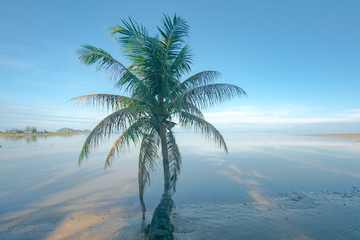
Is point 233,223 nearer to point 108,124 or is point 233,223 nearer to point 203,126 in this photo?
point 203,126

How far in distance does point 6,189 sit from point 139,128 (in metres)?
11.7

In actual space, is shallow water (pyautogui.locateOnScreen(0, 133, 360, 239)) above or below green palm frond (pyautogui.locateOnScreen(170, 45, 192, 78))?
below

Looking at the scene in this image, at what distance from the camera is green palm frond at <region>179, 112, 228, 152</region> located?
6992 millimetres

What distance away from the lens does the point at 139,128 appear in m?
6.42

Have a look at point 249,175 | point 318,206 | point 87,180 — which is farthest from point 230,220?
point 87,180

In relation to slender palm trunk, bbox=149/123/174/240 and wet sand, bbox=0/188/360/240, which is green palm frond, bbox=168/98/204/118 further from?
wet sand, bbox=0/188/360/240

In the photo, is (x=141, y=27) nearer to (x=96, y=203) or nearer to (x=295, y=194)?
(x=96, y=203)

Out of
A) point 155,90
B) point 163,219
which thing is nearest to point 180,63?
point 155,90

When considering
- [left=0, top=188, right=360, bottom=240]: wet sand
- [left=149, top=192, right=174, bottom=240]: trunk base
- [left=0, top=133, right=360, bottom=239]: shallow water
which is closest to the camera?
[left=149, top=192, right=174, bottom=240]: trunk base

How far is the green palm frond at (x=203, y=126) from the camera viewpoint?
6992mm

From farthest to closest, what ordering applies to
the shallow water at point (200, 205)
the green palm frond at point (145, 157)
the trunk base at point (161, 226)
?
1. the green palm frond at point (145, 157)
2. the shallow water at point (200, 205)
3. the trunk base at point (161, 226)

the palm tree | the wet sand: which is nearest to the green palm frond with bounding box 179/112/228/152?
the palm tree

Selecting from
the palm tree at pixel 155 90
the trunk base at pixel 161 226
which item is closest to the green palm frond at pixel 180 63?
the palm tree at pixel 155 90

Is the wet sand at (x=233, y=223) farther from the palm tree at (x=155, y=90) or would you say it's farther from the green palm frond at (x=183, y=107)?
the green palm frond at (x=183, y=107)
